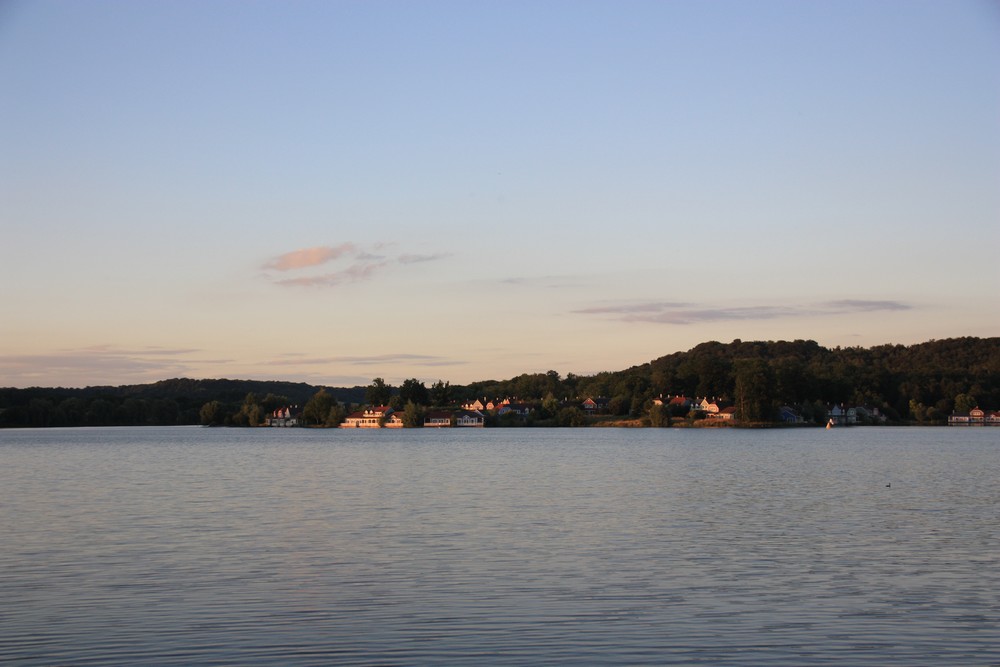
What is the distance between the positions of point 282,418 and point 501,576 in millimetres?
180788

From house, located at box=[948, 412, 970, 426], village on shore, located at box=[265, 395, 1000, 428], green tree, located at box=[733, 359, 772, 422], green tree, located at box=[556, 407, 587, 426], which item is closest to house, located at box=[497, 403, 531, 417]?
village on shore, located at box=[265, 395, 1000, 428]

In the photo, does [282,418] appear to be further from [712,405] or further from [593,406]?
[712,405]

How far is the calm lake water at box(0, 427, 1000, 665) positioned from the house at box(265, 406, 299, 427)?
157m

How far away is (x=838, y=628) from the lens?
13539 mm

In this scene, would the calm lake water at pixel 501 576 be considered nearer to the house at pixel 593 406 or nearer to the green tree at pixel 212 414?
the house at pixel 593 406

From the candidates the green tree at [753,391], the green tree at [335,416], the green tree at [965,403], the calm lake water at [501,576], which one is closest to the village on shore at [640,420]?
the green tree at [965,403]

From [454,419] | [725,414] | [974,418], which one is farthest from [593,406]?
[974,418]

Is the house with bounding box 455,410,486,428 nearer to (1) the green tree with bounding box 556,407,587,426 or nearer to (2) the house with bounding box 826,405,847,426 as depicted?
(1) the green tree with bounding box 556,407,587,426

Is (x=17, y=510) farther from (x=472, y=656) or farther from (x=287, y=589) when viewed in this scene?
(x=472, y=656)

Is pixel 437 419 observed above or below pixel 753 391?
below

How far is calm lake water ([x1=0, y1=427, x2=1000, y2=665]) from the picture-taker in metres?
12.6

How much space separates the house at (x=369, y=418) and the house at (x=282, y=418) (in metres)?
12.4

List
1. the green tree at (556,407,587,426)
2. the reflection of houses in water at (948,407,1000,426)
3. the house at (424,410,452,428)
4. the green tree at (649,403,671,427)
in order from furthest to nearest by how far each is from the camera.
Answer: the house at (424,410,452,428) < the green tree at (556,407,587,426) < the reflection of houses in water at (948,407,1000,426) < the green tree at (649,403,671,427)

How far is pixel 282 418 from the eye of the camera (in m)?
193
